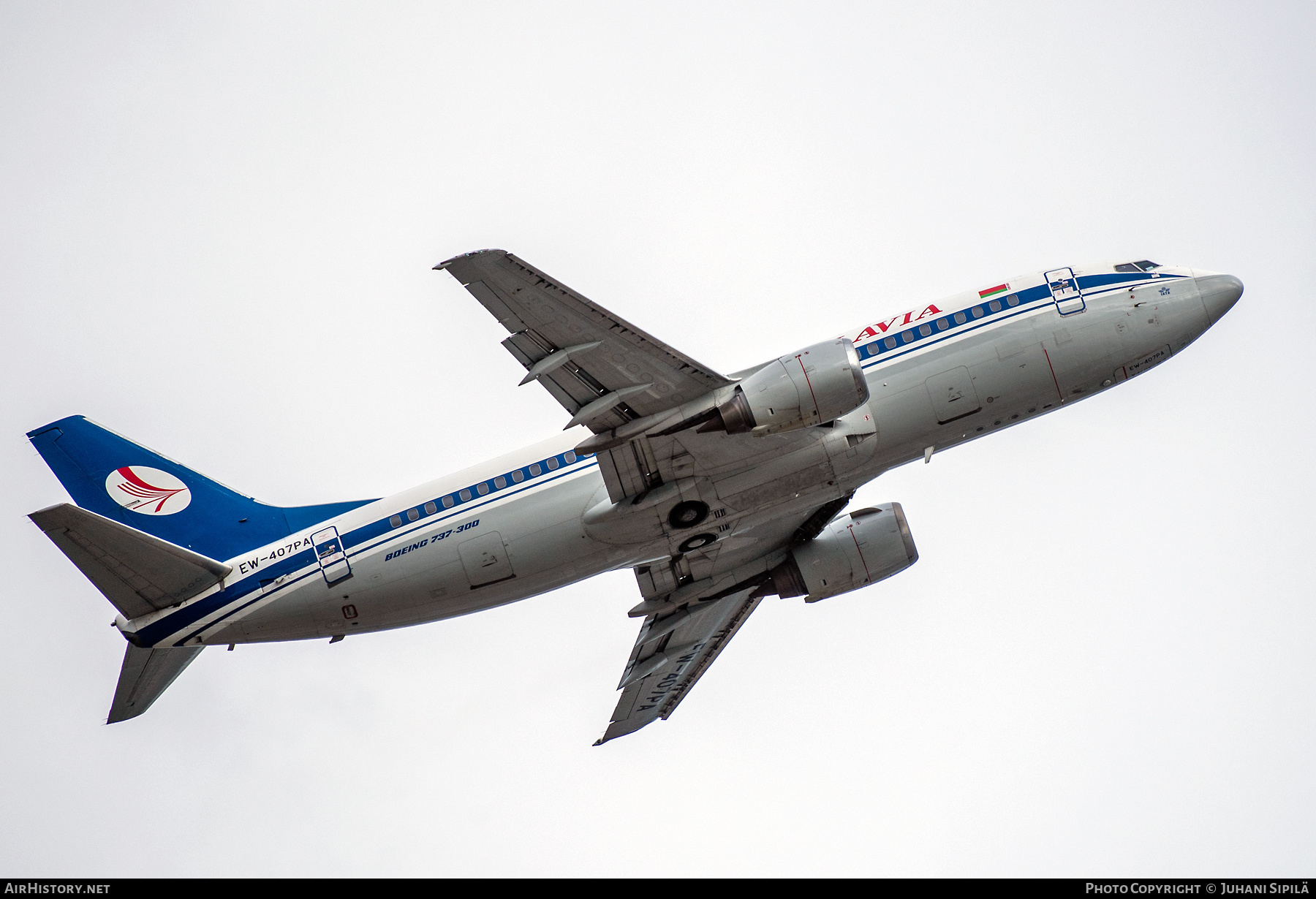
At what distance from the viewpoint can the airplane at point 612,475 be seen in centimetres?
2561

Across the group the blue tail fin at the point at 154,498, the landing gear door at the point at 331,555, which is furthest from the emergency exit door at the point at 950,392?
the landing gear door at the point at 331,555

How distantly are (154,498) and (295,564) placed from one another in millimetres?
4479

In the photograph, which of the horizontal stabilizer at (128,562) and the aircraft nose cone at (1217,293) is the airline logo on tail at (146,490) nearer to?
the horizontal stabilizer at (128,562)

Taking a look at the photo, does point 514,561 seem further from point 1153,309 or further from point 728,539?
point 1153,309

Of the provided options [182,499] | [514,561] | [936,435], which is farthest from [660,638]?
[182,499]

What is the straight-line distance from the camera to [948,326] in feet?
91.5

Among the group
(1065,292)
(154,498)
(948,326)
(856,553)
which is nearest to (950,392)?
(948,326)

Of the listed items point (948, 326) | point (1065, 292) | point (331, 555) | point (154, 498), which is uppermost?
point (154, 498)

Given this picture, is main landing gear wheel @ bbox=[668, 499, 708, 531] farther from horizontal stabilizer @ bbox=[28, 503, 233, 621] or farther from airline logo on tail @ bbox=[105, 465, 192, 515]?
airline logo on tail @ bbox=[105, 465, 192, 515]

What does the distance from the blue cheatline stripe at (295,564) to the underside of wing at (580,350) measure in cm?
270

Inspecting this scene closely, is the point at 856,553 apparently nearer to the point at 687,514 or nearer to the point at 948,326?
the point at 687,514

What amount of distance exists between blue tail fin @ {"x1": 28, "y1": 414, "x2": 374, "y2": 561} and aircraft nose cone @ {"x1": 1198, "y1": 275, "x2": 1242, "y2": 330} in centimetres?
2210

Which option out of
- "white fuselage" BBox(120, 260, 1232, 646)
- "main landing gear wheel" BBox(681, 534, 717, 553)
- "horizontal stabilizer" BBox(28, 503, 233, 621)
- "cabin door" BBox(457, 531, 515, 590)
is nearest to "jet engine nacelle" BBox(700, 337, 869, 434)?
"white fuselage" BBox(120, 260, 1232, 646)
